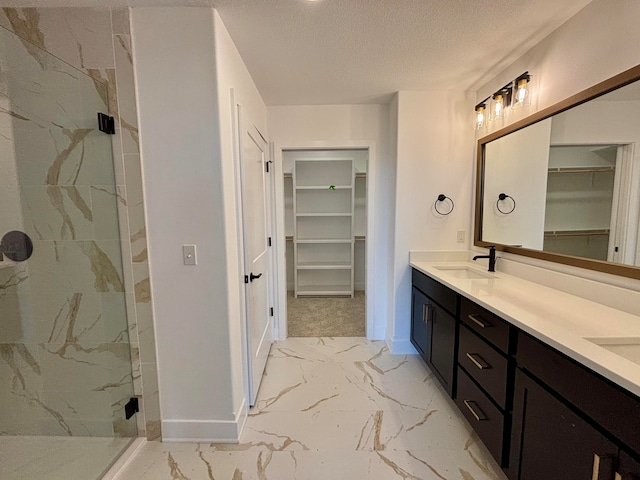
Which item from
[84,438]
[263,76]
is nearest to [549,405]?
[84,438]

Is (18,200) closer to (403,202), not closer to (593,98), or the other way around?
(403,202)

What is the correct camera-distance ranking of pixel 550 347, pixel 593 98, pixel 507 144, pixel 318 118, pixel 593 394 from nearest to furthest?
pixel 593 394
pixel 550 347
pixel 593 98
pixel 507 144
pixel 318 118

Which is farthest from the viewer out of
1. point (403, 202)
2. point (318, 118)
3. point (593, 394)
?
point (318, 118)

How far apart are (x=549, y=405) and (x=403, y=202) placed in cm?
172

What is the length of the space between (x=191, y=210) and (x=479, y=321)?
5.42 ft

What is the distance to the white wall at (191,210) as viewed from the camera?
1.40 meters

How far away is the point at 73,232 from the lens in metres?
1.50

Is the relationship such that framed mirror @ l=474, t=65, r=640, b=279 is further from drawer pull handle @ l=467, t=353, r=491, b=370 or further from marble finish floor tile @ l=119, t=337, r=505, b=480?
marble finish floor tile @ l=119, t=337, r=505, b=480

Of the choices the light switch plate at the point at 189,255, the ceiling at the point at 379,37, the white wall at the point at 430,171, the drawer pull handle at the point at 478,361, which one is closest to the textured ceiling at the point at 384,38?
the ceiling at the point at 379,37

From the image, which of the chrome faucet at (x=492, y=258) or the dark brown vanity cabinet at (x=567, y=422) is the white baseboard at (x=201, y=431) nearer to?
the dark brown vanity cabinet at (x=567, y=422)

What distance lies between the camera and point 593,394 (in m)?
0.84

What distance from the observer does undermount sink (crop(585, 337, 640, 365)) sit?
3.22ft

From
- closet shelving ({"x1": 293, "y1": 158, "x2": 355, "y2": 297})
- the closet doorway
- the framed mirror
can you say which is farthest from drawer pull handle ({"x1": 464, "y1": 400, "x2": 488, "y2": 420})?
closet shelving ({"x1": 293, "y1": 158, "x2": 355, "y2": 297})

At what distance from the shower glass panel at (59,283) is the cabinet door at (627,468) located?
2105mm
